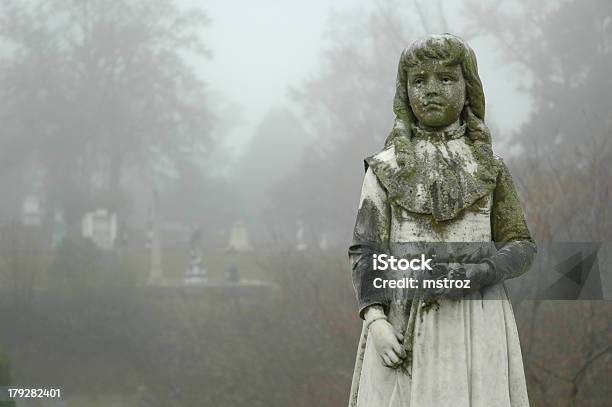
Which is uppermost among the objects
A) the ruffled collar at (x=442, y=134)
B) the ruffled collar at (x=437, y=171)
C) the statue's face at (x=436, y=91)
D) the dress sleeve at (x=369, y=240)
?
the statue's face at (x=436, y=91)

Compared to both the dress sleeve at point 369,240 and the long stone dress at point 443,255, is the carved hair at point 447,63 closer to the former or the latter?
the long stone dress at point 443,255

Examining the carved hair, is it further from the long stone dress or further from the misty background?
the misty background

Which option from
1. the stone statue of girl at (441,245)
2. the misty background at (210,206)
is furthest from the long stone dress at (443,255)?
the misty background at (210,206)

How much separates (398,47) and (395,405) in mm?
9784

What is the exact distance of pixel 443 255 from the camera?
235 cm

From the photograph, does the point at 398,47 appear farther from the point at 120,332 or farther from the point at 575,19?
the point at 120,332

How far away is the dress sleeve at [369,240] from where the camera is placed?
235 cm

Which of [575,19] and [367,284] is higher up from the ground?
[575,19]

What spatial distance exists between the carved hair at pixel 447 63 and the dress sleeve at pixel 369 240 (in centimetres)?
20

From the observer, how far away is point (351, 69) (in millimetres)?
12844

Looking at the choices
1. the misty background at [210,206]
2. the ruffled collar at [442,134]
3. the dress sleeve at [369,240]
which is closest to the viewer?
the dress sleeve at [369,240]

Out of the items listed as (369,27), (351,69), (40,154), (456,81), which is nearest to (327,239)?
(351,69)

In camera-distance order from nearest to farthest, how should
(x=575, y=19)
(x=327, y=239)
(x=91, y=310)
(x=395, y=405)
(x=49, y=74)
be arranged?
(x=395, y=405) → (x=575, y=19) → (x=91, y=310) → (x=49, y=74) → (x=327, y=239)

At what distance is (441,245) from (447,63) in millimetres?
591
